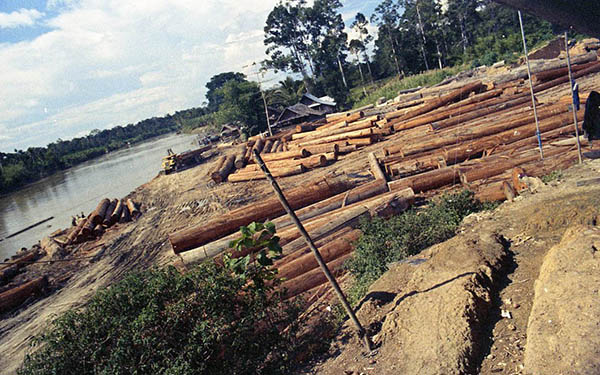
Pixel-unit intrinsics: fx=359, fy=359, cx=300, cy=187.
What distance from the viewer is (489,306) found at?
3.90 metres

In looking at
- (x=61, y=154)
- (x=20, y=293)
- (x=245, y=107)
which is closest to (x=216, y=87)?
(x=61, y=154)

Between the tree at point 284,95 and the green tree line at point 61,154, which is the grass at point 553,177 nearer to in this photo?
the tree at point 284,95

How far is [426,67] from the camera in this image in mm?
42156

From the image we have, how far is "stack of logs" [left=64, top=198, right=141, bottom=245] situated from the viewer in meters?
14.6

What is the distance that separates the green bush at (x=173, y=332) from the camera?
13.6 ft

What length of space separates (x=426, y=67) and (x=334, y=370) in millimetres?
43801

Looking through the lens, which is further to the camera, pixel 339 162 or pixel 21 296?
pixel 339 162

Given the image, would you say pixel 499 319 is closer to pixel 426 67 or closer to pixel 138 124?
pixel 426 67

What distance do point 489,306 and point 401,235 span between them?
264 cm

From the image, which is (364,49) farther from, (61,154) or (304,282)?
(61,154)

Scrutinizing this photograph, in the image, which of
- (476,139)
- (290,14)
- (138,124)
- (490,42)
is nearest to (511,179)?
(476,139)

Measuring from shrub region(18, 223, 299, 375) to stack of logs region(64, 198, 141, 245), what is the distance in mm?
11370

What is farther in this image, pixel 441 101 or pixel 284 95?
pixel 284 95

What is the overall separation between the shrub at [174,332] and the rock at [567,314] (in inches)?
110
